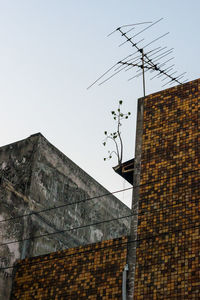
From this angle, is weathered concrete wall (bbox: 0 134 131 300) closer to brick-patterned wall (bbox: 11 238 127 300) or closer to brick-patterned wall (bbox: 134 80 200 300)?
brick-patterned wall (bbox: 11 238 127 300)

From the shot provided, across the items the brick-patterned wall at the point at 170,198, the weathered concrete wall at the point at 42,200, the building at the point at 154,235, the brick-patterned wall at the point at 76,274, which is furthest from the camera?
the weathered concrete wall at the point at 42,200

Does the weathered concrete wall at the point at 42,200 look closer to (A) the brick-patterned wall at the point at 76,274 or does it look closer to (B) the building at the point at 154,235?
(A) the brick-patterned wall at the point at 76,274

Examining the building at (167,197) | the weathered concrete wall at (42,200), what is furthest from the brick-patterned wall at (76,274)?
the weathered concrete wall at (42,200)

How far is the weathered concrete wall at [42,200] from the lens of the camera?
1695cm

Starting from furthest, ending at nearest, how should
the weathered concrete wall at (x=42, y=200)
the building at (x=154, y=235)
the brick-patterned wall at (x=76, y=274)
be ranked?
the weathered concrete wall at (x=42, y=200) → the brick-patterned wall at (x=76, y=274) → the building at (x=154, y=235)

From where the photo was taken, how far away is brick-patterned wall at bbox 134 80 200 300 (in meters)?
13.1

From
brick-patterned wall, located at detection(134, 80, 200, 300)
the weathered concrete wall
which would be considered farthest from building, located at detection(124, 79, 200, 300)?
the weathered concrete wall

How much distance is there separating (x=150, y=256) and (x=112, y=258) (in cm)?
120

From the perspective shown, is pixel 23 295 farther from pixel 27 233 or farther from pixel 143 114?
pixel 143 114

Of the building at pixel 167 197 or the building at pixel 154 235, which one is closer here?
the building at pixel 167 197

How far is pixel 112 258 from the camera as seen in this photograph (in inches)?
572

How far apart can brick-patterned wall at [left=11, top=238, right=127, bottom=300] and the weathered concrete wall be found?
68 cm

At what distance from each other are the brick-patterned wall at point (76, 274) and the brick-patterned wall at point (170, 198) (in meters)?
0.75

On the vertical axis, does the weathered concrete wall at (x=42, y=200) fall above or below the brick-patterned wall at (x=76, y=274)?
above
